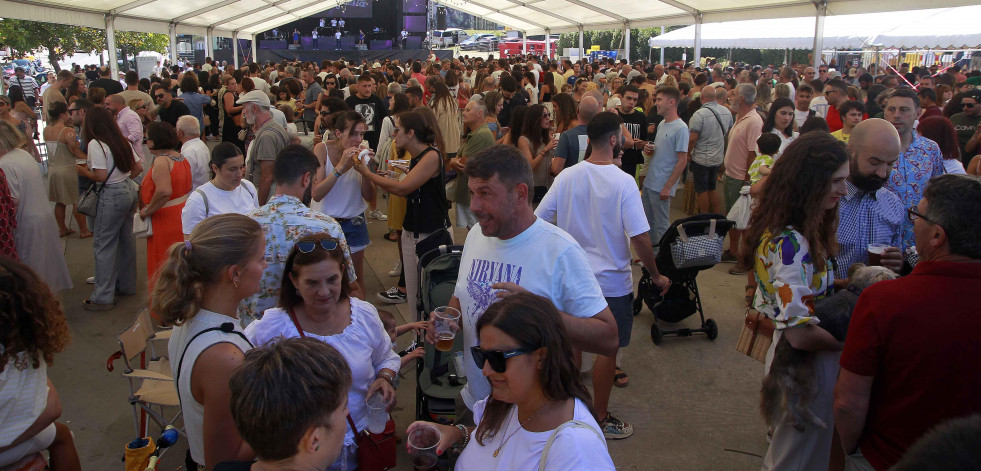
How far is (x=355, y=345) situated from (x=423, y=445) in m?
0.61

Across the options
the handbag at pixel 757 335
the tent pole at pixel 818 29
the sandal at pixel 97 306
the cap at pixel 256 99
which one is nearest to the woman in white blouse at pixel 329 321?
the handbag at pixel 757 335

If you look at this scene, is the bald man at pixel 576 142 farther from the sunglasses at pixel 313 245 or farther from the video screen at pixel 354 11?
the video screen at pixel 354 11

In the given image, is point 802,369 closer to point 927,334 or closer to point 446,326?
point 927,334

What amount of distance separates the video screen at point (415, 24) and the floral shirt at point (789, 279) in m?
34.9

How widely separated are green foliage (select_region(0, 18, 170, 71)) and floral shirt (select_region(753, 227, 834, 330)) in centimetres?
2758

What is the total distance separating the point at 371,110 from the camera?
26.8ft

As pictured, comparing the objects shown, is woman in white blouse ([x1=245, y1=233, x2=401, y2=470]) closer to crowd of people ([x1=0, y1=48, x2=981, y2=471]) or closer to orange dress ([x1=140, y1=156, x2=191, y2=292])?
crowd of people ([x1=0, y1=48, x2=981, y2=471])

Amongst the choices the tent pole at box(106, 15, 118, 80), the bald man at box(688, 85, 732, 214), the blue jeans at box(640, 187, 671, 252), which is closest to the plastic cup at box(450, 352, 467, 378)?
the blue jeans at box(640, 187, 671, 252)

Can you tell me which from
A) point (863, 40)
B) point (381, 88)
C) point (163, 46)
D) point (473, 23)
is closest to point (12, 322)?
point (381, 88)

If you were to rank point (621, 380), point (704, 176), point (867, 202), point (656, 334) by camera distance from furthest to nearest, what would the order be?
point (704, 176) < point (656, 334) < point (621, 380) < point (867, 202)

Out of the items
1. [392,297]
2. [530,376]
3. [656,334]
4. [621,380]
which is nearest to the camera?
[530,376]

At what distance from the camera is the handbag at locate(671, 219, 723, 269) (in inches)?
179

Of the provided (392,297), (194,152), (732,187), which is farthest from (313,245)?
(732,187)

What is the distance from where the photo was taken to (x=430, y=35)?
42000 millimetres
